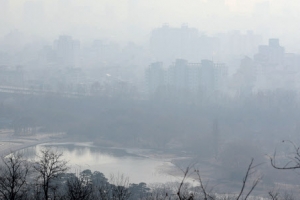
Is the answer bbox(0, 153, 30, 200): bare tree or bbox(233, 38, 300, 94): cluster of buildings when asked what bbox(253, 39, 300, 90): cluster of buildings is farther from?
bbox(0, 153, 30, 200): bare tree

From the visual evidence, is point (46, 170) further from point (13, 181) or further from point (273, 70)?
point (273, 70)

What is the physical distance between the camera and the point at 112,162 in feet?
24.6

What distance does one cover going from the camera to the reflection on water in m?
6.70

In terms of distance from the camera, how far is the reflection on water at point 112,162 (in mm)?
6699

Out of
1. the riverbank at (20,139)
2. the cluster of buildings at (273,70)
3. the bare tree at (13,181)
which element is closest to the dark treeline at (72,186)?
the bare tree at (13,181)

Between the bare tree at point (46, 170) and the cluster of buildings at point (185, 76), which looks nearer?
the bare tree at point (46, 170)

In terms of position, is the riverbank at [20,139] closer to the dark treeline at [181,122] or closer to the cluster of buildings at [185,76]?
the dark treeline at [181,122]

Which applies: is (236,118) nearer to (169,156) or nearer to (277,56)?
(169,156)

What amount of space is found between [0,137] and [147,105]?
11.2ft

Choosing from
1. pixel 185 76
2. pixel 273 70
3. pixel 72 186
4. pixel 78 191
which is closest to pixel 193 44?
pixel 273 70

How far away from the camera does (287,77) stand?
51.6 ft

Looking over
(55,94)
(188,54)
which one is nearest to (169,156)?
(55,94)

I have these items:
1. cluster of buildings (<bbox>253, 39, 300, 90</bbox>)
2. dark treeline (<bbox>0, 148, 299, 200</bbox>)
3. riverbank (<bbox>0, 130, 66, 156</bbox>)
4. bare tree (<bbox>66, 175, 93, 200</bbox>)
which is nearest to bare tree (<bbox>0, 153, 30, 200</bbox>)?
dark treeline (<bbox>0, 148, 299, 200</bbox>)

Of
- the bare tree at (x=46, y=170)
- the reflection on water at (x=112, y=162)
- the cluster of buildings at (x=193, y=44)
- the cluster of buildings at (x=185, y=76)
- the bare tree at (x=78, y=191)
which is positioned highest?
the cluster of buildings at (x=193, y=44)
